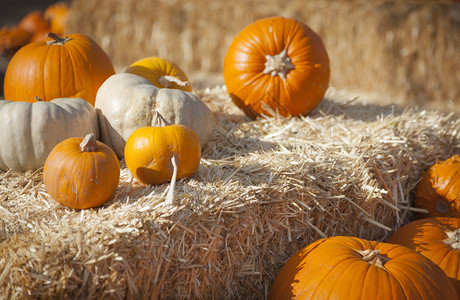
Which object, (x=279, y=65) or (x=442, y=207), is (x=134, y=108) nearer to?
(x=279, y=65)

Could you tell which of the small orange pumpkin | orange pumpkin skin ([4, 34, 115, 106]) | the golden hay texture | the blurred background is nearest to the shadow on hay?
orange pumpkin skin ([4, 34, 115, 106])

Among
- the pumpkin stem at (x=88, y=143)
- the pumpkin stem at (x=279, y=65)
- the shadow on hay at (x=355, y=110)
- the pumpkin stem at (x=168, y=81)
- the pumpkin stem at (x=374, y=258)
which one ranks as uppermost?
the pumpkin stem at (x=279, y=65)

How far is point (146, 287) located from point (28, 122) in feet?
3.31

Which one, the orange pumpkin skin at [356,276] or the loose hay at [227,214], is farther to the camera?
the orange pumpkin skin at [356,276]

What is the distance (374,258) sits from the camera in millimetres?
1727

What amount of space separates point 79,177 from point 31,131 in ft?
1.64

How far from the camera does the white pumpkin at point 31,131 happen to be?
6.17 feet

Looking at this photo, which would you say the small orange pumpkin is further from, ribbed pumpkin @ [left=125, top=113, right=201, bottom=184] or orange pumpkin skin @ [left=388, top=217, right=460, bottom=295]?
orange pumpkin skin @ [left=388, top=217, right=460, bottom=295]

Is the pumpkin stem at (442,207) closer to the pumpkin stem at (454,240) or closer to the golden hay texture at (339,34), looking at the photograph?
the pumpkin stem at (454,240)

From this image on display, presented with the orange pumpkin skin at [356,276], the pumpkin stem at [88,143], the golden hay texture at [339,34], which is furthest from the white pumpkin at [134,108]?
the golden hay texture at [339,34]

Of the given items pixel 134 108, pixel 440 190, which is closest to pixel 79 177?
pixel 134 108

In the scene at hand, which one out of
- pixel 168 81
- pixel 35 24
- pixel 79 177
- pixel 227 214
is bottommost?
pixel 227 214

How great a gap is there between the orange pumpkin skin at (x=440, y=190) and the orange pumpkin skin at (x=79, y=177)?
2033 mm

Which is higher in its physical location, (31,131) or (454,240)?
(31,131)
